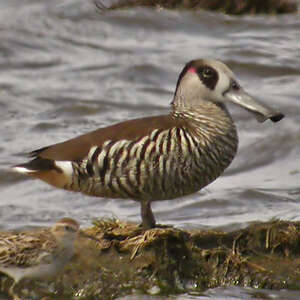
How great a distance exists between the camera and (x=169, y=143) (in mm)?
9266

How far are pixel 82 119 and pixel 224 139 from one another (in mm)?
6695

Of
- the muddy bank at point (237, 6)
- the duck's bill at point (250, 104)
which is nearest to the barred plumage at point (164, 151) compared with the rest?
the duck's bill at point (250, 104)

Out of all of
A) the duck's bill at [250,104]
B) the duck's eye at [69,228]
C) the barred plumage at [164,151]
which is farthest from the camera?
the duck's bill at [250,104]

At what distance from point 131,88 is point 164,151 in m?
8.21

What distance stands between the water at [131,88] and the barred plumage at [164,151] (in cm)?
221

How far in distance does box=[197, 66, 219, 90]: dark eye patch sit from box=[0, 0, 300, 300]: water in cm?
231

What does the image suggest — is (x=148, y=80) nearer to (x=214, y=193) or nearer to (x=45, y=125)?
(x=45, y=125)

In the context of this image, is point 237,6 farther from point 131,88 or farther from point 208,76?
point 208,76

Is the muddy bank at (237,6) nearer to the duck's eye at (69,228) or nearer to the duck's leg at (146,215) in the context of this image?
the duck's leg at (146,215)

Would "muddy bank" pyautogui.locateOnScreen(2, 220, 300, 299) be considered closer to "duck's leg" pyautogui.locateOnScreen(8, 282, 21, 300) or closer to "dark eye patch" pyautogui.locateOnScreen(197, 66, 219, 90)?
"duck's leg" pyautogui.locateOnScreen(8, 282, 21, 300)

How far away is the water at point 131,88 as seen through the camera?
12648mm

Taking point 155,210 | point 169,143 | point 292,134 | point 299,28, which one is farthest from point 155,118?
point 299,28

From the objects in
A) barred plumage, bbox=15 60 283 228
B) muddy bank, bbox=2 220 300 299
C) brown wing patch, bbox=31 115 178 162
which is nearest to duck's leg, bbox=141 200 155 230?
barred plumage, bbox=15 60 283 228

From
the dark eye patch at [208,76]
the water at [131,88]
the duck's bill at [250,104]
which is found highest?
the dark eye patch at [208,76]
